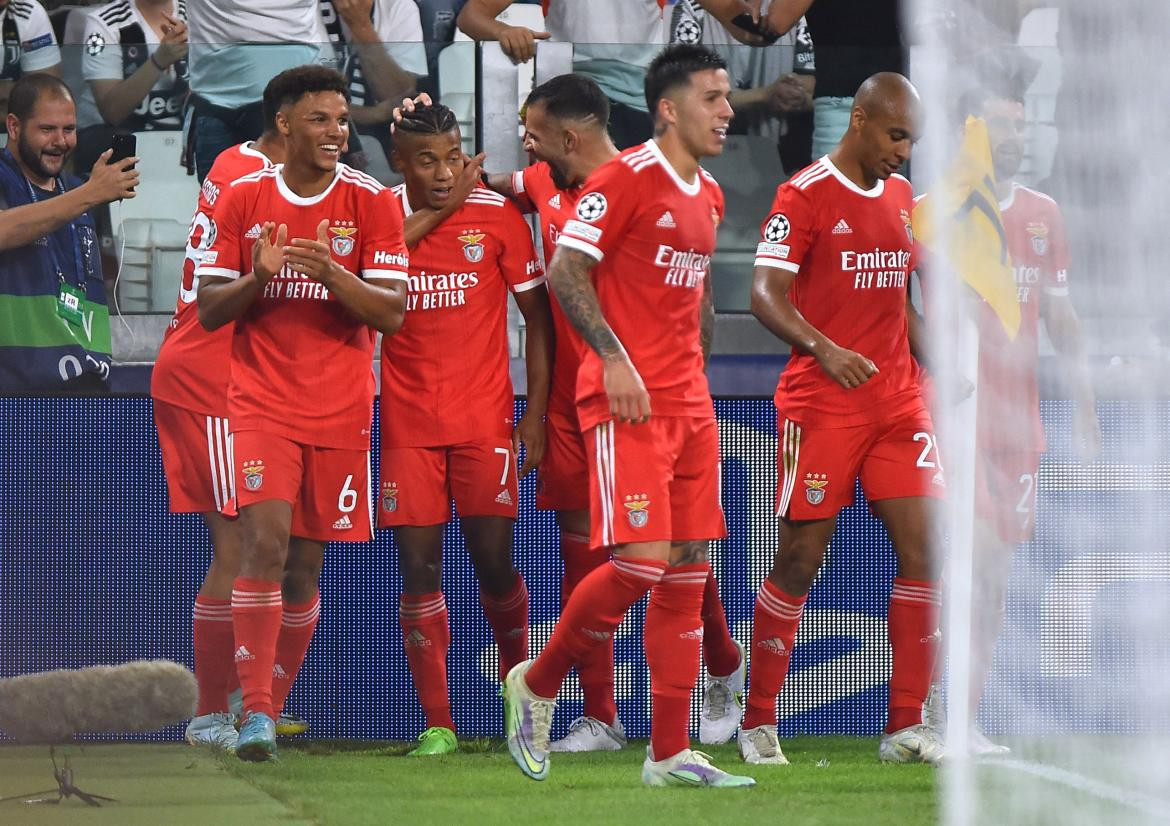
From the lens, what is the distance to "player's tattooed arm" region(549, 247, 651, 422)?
4.57 m

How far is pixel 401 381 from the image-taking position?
5.94m

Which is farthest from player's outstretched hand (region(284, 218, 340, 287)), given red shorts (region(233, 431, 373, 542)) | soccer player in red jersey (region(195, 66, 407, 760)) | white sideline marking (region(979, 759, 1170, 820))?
white sideline marking (region(979, 759, 1170, 820))

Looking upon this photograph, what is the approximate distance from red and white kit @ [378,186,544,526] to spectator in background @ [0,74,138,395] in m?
1.21

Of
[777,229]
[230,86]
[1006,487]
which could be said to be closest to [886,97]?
[777,229]

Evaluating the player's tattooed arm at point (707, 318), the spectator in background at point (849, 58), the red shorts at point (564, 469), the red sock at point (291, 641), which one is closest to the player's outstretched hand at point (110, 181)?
the red sock at point (291, 641)

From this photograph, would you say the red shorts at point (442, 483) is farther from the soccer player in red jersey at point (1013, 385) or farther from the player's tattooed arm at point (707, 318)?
the soccer player in red jersey at point (1013, 385)

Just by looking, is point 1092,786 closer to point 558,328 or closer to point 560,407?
point 560,407

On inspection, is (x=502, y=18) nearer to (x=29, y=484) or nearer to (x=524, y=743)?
(x=29, y=484)

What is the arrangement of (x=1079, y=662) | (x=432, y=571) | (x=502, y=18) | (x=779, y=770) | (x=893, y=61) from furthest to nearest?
(x=502, y=18)
(x=893, y=61)
(x=432, y=571)
(x=779, y=770)
(x=1079, y=662)

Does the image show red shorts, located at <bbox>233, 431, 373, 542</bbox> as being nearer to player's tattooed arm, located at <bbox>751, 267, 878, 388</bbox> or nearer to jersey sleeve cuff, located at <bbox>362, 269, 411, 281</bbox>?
jersey sleeve cuff, located at <bbox>362, 269, 411, 281</bbox>

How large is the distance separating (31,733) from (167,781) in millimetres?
454

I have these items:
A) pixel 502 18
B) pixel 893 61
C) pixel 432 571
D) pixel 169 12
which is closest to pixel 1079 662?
pixel 432 571

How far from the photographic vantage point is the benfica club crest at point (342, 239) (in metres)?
5.57

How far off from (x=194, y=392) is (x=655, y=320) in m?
1.99
